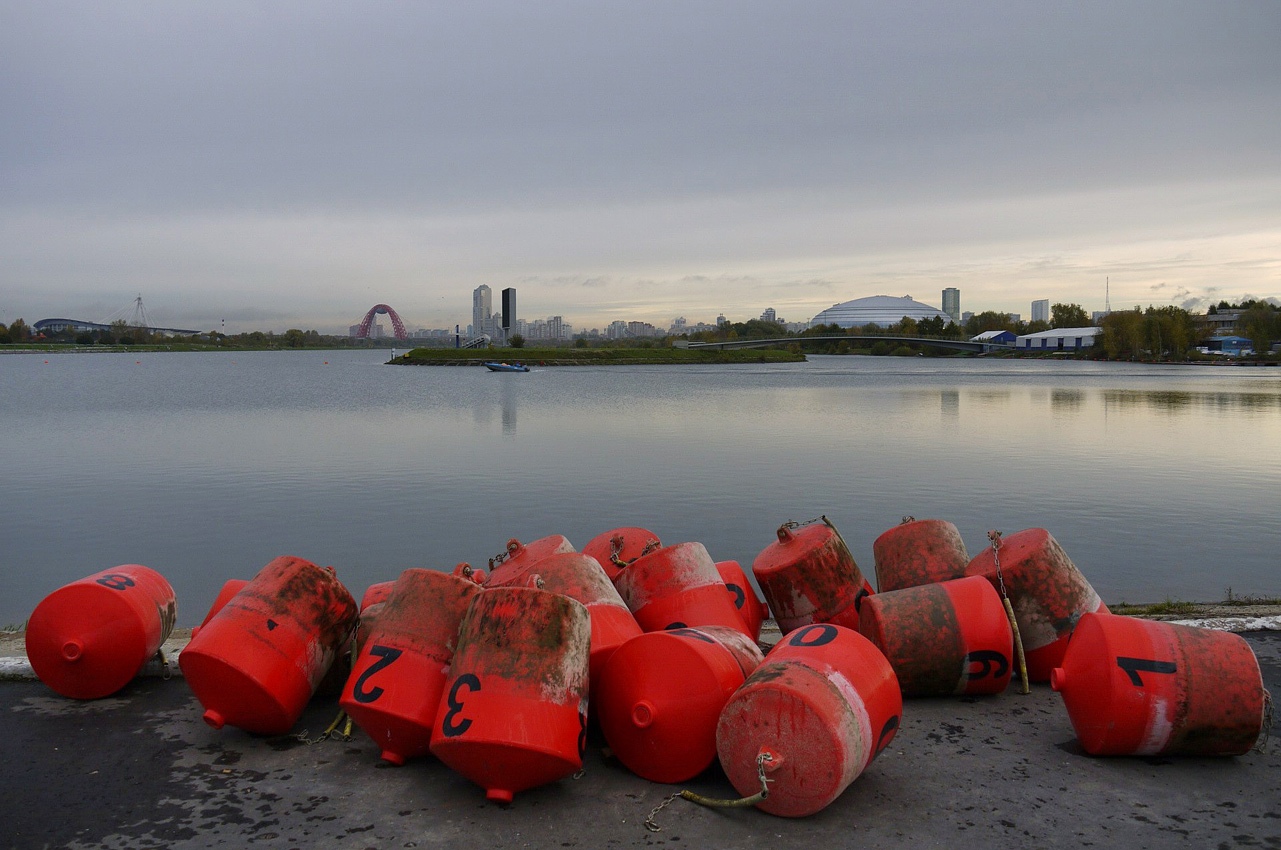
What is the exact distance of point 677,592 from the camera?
7.34 meters

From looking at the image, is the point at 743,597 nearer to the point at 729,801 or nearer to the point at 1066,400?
the point at 729,801

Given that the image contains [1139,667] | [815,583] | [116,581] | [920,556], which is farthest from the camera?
[920,556]

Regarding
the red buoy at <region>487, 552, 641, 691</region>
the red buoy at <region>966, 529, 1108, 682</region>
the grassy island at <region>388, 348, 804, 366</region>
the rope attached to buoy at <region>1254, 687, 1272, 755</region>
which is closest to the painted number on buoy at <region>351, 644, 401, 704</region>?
the red buoy at <region>487, 552, 641, 691</region>

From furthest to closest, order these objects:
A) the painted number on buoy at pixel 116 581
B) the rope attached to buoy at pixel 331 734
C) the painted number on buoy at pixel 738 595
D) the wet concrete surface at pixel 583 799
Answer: the painted number on buoy at pixel 738 595 → the painted number on buoy at pixel 116 581 → the rope attached to buoy at pixel 331 734 → the wet concrete surface at pixel 583 799

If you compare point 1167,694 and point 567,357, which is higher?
point 567,357

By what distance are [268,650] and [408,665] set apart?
Result: 1.08 metres

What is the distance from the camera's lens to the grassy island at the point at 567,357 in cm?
14130

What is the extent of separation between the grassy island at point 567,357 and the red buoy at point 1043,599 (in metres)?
130

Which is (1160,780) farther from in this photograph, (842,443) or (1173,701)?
(842,443)

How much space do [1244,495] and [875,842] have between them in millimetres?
20208

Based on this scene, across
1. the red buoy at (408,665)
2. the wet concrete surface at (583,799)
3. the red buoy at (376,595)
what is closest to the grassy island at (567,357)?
the red buoy at (376,595)

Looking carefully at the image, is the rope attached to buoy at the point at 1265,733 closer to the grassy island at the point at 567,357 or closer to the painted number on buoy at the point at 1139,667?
the painted number on buoy at the point at 1139,667

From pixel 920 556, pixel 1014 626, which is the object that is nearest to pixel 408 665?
pixel 1014 626

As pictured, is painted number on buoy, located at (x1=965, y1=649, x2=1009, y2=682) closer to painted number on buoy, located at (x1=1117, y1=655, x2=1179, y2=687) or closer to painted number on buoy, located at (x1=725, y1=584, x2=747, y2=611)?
painted number on buoy, located at (x1=1117, y1=655, x2=1179, y2=687)
